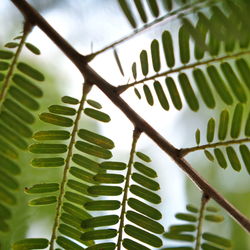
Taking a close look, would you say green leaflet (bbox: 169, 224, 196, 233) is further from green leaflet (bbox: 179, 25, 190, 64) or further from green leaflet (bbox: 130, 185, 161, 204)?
green leaflet (bbox: 179, 25, 190, 64)

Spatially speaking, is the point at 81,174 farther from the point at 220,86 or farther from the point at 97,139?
the point at 220,86

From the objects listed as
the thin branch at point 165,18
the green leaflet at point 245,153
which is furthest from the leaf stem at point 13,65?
the green leaflet at point 245,153

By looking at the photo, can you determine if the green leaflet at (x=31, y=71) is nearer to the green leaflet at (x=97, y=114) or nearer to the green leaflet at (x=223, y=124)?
the green leaflet at (x=97, y=114)

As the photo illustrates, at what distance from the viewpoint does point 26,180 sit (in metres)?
2.07

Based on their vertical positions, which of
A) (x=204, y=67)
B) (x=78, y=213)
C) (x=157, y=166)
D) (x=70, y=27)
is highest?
(x=70, y=27)

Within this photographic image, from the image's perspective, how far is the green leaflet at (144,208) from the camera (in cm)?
96

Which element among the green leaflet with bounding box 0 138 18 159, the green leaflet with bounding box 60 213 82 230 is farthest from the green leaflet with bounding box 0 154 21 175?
the green leaflet with bounding box 60 213 82 230

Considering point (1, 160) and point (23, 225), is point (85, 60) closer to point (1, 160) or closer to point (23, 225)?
point (1, 160)

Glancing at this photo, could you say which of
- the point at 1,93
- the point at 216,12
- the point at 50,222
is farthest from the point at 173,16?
the point at 50,222

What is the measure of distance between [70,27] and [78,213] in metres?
1.74

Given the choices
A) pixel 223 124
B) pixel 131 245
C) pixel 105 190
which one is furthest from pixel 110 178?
pixel 223 124

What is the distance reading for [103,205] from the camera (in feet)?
3.20

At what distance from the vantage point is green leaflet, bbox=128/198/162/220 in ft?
3.16

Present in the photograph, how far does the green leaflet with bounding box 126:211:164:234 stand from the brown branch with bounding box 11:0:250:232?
0.11m
